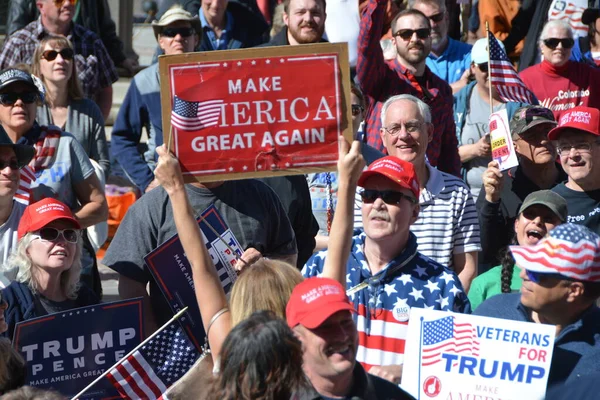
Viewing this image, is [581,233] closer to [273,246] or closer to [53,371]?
[273,246]

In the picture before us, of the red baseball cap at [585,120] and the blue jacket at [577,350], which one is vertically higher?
the red baseball cap at [585,120]

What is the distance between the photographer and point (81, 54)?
361 inches

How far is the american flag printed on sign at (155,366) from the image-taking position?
4.94 meters

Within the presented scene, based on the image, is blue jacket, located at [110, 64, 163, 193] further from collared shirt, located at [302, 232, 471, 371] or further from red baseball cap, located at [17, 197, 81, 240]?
collared shirt, located at [302, 232, 471, 371]

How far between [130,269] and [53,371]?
69 cm

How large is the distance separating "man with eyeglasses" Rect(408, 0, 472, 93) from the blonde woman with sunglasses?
15.0 feet

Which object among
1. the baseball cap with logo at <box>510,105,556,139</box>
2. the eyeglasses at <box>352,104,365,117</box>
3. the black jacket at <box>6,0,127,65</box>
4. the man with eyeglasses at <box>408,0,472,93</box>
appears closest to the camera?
the eyeglasses at <box>352,104,365,117</box>

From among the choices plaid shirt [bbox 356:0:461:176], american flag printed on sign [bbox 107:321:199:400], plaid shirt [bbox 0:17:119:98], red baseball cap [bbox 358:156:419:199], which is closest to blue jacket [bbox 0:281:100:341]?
american flag printed on sign [bbox 107:321:199:400]

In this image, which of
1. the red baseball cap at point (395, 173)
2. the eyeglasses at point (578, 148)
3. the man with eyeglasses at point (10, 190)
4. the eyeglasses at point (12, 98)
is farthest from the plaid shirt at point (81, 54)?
the red baseball cap at point (395, 173)

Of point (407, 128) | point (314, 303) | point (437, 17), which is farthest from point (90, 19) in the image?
point (314, 303)

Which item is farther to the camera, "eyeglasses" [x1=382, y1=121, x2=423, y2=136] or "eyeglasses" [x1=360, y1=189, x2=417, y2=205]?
"eyeglasses" [x1=382, y1=121, x2=423, y2=136]

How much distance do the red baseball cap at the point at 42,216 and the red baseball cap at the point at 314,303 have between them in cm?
197

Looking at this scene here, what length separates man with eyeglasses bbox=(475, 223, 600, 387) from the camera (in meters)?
4.26

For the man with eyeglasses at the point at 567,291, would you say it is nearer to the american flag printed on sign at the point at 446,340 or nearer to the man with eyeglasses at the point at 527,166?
the american flag printed on sign at the point at 446,340
